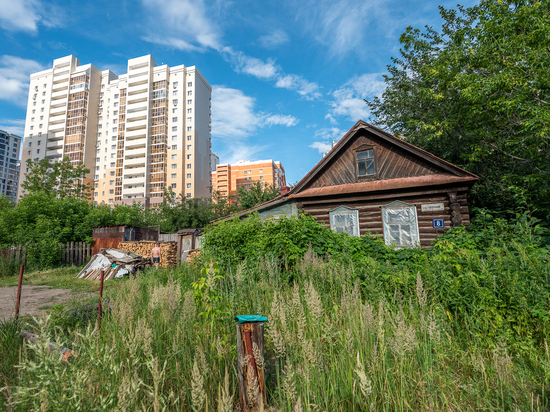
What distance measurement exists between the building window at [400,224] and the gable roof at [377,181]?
0.96 m

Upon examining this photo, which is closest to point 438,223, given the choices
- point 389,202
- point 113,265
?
point 389,202

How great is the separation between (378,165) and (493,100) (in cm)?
508

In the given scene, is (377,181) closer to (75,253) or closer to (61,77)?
(75,253)

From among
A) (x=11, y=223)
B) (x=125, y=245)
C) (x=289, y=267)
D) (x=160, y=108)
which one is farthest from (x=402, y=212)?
(x=160, y=108)

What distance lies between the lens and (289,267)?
631 centimetres

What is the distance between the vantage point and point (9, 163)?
108062 millimetres

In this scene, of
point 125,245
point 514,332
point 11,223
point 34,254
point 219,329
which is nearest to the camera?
point 219,329

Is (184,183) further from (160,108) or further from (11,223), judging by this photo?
(11,223)

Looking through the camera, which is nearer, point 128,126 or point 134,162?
point 134,162

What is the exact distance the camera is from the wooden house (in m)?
10.3

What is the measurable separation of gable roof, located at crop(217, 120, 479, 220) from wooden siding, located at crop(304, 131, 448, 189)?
185mm

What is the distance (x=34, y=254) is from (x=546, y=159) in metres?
26.0

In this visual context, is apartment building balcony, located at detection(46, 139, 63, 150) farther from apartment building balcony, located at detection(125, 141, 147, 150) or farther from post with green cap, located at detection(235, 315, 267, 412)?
post with green cap, located at detection(235, 315, 267, 412)

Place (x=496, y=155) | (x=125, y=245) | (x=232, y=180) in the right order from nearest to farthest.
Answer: (x=496, y=155) → (x=125, y=245) → (x=232, y=180)
